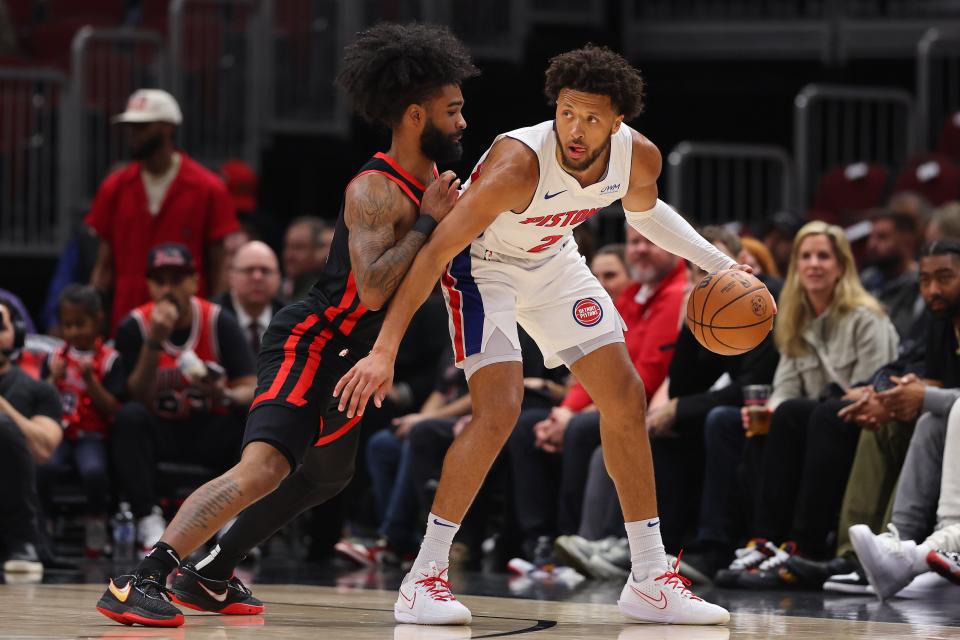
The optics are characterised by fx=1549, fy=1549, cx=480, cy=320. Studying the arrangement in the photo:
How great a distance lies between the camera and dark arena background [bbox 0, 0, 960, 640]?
18.5ft

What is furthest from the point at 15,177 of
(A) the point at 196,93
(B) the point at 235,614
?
(B) the point at 235,614

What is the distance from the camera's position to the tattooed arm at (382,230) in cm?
434

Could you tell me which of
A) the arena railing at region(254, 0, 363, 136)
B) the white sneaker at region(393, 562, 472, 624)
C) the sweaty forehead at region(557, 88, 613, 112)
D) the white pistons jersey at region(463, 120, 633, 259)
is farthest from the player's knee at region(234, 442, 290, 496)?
the arena railing at region(254, 0, 363, 136)

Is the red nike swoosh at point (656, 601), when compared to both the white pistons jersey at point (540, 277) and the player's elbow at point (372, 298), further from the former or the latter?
the player's elbow at point (372, 298)

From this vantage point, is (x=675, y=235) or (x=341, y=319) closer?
(x=341, y=319)

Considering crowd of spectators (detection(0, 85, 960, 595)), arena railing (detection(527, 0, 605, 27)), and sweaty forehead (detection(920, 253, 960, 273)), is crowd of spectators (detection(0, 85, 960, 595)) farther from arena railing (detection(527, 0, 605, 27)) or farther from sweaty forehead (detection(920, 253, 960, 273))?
arena railing (detection(527, 0, 605, 27))

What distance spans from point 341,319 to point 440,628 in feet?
3.14

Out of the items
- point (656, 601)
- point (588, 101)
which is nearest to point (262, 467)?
point (656, 601)

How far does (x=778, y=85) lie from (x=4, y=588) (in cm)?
818

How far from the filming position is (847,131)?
1075 cm

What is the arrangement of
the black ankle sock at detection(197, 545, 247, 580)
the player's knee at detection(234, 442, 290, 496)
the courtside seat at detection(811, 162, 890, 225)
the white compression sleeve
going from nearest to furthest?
the player's knee at detection(234, 442, 290, 496), the black ankle sock at detection(197, 545, 247, 580), the white compression sleeve, the courtside seat at detection(811, 162, 890, 225)

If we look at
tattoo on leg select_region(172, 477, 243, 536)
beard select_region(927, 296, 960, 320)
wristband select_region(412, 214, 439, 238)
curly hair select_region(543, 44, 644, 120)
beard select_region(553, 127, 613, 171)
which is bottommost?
tattoo on leg select_region(172, 477, 243, 536)

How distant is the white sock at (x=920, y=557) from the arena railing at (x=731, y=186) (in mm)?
4758

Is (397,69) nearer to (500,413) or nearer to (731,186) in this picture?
(500,413)
